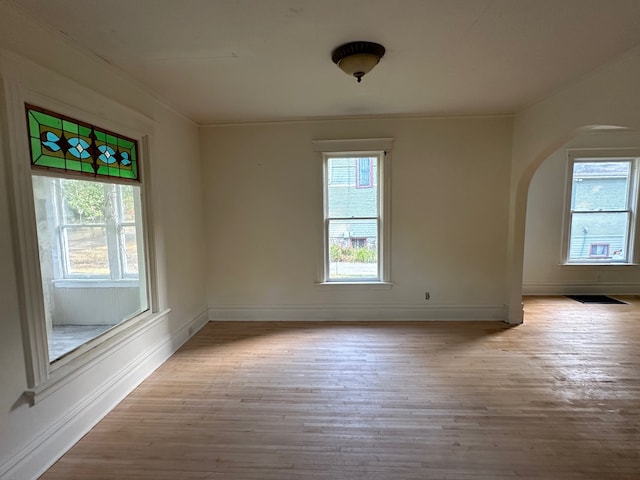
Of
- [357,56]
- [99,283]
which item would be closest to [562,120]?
[357,56]

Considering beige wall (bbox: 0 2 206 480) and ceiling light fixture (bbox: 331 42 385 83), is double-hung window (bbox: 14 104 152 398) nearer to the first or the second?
beige wall (bbox: 0 2 206 480)

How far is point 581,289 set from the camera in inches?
209

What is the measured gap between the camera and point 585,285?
532 centimetres

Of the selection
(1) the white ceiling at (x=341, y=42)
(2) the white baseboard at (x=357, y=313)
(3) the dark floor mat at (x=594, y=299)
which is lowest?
(3) the dark floor mat at (x=594, y=299)

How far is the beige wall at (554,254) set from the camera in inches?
204

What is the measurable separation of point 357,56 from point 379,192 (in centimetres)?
207

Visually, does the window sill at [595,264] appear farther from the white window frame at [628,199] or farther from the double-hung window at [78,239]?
the double-hung window at [78,239]

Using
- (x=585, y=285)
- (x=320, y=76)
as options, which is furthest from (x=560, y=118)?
(x=585, y=285)

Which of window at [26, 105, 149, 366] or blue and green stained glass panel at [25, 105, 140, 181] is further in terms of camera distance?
window at [26, 105, 149, 366]

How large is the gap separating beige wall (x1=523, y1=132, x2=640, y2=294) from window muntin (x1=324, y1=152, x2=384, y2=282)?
2.92m

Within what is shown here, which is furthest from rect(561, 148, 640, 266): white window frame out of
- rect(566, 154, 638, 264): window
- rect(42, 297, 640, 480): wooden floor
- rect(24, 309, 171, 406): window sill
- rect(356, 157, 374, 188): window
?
rect(24, 309, 171, 406): window sill

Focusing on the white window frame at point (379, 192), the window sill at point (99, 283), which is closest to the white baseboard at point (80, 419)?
the window sill at point (99, 283)

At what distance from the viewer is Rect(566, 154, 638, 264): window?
5.16 m

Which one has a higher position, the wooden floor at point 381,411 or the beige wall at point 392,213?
the beige wall at point 392,213
